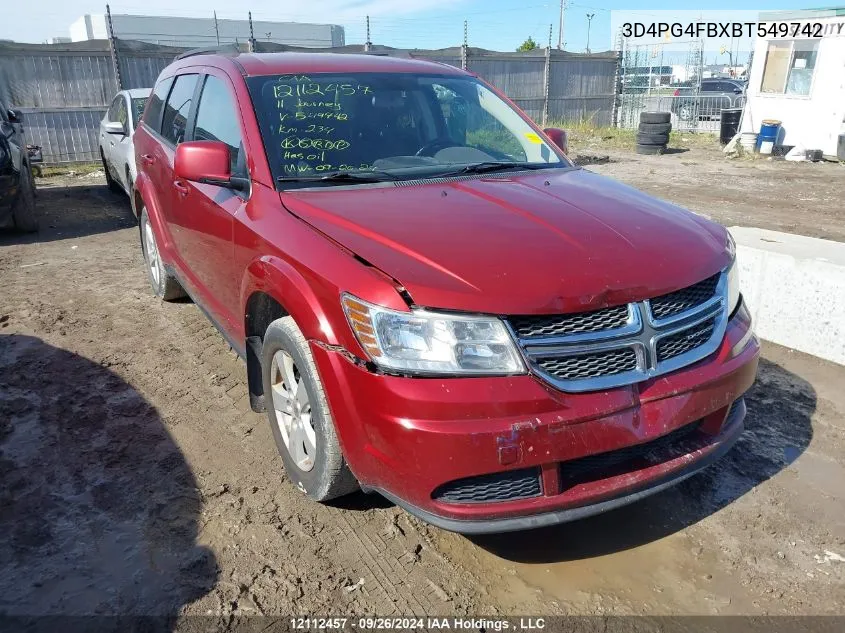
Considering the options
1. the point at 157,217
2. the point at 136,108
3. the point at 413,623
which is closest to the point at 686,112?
the point at 136,108

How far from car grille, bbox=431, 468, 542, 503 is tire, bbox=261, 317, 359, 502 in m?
0.51

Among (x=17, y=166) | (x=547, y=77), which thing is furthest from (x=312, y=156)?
(x=547, y=77)

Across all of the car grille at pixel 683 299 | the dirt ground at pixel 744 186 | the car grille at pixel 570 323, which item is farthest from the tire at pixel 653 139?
the car grille at pixel 570 323

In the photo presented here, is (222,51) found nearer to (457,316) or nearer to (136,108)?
(457,316)

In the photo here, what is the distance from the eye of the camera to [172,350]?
15.3 ft

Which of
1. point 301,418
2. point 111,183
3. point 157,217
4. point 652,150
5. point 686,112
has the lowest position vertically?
point 652,150

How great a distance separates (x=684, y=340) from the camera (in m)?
2.48

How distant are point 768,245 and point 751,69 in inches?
568

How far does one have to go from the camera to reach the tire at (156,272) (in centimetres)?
535

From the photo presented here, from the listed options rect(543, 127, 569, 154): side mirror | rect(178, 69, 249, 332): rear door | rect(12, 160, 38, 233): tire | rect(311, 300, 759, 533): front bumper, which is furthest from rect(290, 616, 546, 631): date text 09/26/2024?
rect(12, 160, 38, 233): tire

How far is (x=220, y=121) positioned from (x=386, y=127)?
91cm

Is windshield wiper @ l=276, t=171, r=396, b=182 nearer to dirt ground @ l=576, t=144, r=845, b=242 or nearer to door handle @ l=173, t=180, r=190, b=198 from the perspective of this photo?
door handle @ l=173, t=180, r=190, b=198

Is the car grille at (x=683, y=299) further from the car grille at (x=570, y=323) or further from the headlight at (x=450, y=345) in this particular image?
the headlight at (x=450, y=345)

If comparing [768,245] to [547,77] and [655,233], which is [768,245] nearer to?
[655,233]
